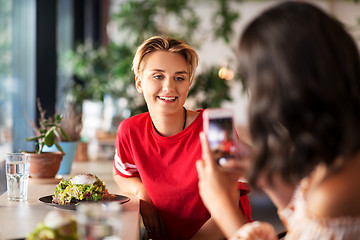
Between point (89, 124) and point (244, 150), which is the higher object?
point (244, 150)

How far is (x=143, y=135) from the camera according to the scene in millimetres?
1917

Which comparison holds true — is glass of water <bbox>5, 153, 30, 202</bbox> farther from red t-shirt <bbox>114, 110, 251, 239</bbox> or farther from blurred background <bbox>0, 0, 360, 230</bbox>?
blurred background <bbox>0, 0, 360, 230</bbox>

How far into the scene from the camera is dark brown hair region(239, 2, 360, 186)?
0.99 meters

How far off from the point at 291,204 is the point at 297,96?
358mm

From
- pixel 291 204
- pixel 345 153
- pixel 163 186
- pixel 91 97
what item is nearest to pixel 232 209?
pixel 291 204

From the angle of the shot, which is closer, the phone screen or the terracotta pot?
the phone screen

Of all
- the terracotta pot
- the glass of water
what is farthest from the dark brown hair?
the terracotta pot

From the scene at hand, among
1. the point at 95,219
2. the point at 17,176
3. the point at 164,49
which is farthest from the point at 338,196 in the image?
the point at 17,176

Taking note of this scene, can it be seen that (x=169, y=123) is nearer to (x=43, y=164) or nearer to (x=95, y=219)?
(x=43, y=164)

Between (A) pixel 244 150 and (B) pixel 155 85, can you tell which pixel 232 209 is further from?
(B) pixel 155 85

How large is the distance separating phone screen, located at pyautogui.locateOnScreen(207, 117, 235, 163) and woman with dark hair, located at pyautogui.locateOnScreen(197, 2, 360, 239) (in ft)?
0.66

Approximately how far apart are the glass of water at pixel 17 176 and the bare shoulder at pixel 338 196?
1.10 m

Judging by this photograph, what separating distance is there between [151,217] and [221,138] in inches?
25.6

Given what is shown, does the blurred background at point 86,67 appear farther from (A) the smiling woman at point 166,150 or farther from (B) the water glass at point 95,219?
(B) the water glass at point 95,219
